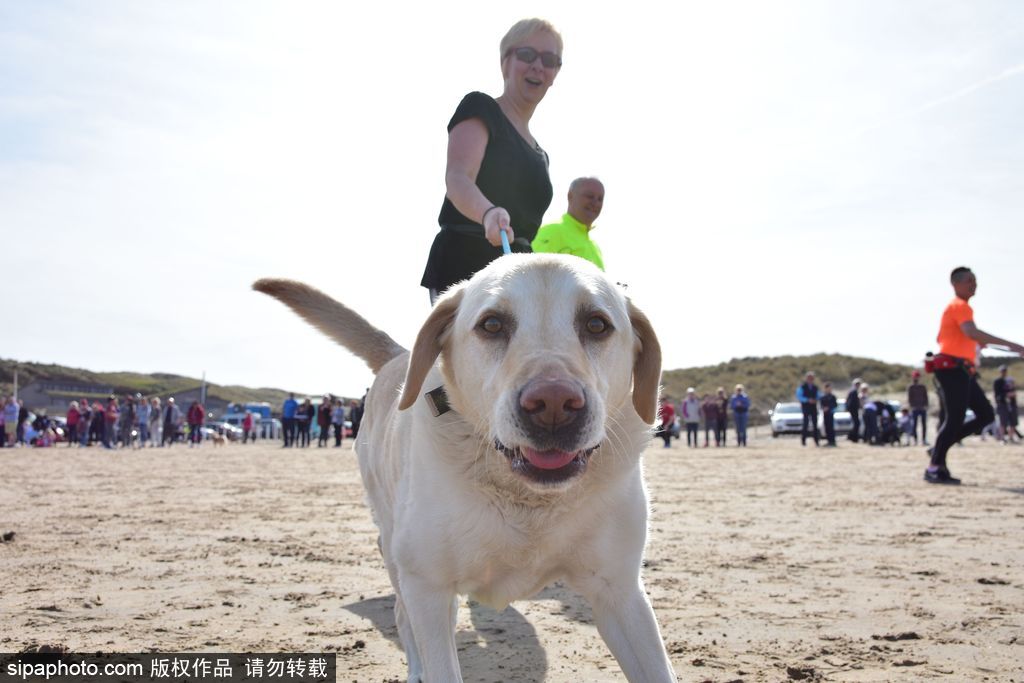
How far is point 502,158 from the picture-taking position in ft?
12.3

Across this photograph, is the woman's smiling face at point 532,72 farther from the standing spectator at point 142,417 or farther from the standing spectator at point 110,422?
the standing spectator at point 142,417

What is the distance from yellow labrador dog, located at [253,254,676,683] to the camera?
2.34m

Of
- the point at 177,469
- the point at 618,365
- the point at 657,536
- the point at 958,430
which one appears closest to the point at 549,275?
the point at 618,365

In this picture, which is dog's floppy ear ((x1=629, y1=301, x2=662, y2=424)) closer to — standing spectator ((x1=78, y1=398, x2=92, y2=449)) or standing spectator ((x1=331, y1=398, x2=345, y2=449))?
standing spectator ((x1=331, y1=398, x2=345, y2=449))

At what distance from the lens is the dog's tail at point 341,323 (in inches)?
169

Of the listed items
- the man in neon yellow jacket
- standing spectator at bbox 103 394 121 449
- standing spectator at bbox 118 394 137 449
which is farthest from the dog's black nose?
standing spectator at bbox 118 394 137 449

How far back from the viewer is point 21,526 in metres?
6.84

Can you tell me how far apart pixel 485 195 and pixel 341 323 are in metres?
1.17

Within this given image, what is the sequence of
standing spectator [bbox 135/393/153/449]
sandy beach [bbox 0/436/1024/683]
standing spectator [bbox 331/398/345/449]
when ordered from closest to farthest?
sandy beach [bbox 0/436/1024/683], standing spectator [bbox 135/393/153/449], standing spectator [bbox 331/398/345/449]

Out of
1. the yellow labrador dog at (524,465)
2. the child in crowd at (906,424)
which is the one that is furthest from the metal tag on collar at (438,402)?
the child in crowd at (906,424)

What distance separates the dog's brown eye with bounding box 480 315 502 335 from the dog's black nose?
1.19ft

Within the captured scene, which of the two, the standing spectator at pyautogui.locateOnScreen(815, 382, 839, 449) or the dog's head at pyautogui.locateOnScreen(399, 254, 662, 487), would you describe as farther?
the standing spectator at pyautogui.locateOnScreen(815, 382, 839, 449)

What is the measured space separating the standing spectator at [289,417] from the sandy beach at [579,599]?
22.1 m

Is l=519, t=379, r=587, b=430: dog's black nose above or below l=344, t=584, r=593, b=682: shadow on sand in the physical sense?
above
